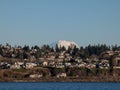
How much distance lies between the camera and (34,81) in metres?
176

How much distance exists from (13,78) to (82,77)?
72.3 ft

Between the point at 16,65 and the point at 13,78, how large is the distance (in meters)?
14.7

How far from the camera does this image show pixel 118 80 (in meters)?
182

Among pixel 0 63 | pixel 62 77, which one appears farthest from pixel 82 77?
pixel 0 63

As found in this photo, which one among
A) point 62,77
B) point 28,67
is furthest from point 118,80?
point 28,67

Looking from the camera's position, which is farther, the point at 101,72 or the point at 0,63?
the point at 0,63

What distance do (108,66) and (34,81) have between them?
33.7 meters

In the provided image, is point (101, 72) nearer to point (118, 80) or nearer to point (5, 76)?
point (118, 80)

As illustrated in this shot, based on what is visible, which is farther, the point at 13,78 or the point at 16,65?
the point at 16,65

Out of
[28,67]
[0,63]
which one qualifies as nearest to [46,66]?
[28,67]

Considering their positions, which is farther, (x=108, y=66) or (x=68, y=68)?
(x=108, y=66)

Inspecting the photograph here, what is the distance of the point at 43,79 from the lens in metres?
177

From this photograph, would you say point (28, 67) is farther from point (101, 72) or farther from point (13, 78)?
point (101, 72)

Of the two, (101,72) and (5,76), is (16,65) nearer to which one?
(5,76)
